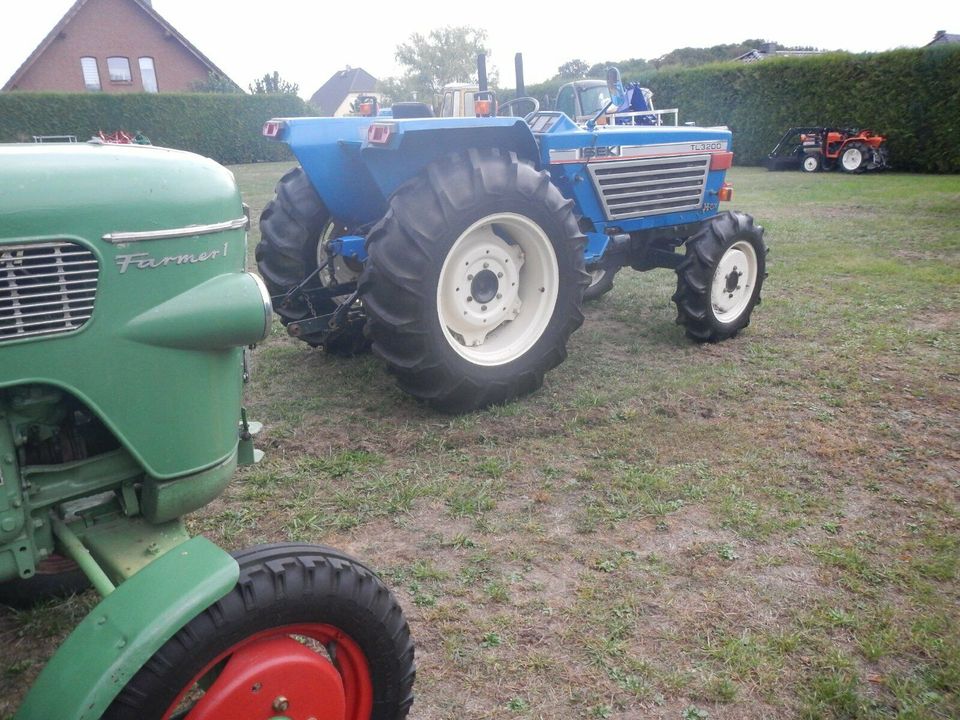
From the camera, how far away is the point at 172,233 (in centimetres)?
158

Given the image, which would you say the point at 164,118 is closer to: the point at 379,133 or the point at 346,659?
the point at 379,133

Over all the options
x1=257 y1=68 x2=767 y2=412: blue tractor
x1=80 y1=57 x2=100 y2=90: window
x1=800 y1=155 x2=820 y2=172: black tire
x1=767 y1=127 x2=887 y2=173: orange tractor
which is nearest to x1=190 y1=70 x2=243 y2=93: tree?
x1=80 y1=57 x2=100 y2=90: window

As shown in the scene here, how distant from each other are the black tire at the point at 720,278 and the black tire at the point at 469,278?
107 centimetres

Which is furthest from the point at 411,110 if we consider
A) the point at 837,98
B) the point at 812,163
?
the point at 837,98

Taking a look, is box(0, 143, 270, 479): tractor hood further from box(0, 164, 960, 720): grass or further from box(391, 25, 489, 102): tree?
box(391, 25, 489, 102): tree

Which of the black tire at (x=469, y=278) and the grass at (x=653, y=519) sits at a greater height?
the black tire at (x=469, y=278)

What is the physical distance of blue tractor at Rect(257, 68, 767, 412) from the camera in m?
3.54

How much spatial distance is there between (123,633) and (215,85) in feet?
107

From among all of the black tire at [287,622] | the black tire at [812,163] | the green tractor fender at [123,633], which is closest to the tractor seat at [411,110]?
the black tire at [287,622]

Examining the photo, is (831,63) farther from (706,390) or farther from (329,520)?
(329,520)

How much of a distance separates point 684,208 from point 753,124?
16.7m

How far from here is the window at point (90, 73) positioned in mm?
32250

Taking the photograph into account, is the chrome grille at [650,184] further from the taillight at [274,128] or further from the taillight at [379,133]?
the taillight at [274,128]

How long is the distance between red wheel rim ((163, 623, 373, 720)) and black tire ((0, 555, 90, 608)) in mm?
1002
